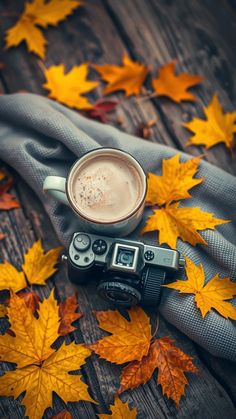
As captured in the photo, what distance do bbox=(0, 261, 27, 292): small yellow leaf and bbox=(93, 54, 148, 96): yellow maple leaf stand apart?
2.05 ft

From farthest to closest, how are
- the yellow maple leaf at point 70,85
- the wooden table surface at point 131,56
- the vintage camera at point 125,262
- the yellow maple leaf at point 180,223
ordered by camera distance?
1. the yellow maple leaf at point 70,85
2. the wooden table surface at point 131,56
3. the yellow maple leaf at point 180,223
4. the vintage camera at point 125,262

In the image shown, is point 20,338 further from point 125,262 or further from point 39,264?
point 125,262

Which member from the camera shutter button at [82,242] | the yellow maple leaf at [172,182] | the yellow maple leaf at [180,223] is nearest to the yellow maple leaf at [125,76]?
the yellow maple leaf at [172,182]

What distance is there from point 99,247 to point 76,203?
115 mm

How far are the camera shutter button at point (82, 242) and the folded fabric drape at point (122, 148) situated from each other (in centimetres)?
15

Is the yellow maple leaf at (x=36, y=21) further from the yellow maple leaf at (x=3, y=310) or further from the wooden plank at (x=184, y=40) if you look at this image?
the yellow maple leaf at (x=3, y=310)

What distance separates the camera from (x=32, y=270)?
122cm

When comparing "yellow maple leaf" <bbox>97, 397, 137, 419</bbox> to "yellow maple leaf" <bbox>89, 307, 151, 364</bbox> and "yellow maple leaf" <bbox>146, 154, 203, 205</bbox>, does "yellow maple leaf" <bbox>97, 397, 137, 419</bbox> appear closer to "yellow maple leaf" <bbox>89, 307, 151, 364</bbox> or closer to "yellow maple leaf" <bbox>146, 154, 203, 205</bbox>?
"yellow maple leaf" <bbox>89, 307, 151, 364</bbox>

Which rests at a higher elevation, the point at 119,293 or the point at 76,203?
the point at 76,203

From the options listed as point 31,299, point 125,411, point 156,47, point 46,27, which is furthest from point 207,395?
point 46,27

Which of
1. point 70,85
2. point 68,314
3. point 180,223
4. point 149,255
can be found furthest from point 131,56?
point 68,314

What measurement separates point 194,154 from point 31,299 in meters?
0.64

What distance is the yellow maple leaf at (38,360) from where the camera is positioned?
1.07m

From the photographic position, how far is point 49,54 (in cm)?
149
